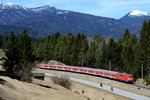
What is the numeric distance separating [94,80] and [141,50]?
1843 centimetres

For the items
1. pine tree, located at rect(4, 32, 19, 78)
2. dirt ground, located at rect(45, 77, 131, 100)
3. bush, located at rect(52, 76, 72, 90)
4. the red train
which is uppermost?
pine tree, located at rect(4, 32, 19, 78)

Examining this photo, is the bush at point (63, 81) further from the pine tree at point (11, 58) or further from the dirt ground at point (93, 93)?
the pine tree at point (11, 58)

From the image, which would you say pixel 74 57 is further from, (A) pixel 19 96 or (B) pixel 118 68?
(A) pixel 19 96

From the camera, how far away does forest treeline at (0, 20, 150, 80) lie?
279ft

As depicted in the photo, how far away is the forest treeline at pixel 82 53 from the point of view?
85062 mm

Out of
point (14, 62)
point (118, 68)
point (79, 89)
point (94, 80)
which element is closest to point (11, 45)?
point (14, 62)

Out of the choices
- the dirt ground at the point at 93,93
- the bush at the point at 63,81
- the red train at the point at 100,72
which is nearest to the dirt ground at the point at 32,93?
the dirt ground at the point at 93,93

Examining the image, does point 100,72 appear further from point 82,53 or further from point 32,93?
point 32,93

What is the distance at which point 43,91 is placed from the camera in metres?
59.4

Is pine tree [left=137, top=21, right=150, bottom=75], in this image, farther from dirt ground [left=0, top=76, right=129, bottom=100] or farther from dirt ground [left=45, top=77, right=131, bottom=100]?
dirt ground [left=0, top=76, right=129, bottom=100]

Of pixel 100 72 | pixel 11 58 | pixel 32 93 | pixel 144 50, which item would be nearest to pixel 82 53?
pixel 144 50

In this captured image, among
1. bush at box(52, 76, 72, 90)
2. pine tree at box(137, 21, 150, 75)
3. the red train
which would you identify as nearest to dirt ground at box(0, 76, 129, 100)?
bush at box(52, 76, 72, 90)

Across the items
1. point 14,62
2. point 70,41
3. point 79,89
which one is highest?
point 70,41

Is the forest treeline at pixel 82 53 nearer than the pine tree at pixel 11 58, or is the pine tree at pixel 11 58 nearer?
the pine tree at pixel 11 58
